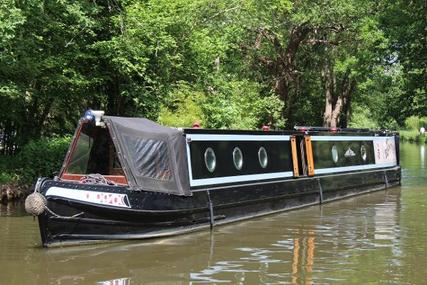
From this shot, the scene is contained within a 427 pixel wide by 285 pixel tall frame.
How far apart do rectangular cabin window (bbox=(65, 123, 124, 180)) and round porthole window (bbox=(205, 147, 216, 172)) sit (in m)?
1.70

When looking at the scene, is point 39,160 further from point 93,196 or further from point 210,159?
point 93,196

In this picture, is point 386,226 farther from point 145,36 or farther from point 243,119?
point 243,119

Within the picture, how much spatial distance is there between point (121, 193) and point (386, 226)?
525 centimetres

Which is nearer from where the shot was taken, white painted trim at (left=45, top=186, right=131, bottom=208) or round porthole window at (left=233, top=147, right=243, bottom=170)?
white painted trim at (left=45, top=186, right=131, bottom=208)

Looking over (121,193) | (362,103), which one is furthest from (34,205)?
(362,103)

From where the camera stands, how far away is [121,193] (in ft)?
31.2

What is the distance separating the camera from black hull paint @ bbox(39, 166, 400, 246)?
9188 millimetres

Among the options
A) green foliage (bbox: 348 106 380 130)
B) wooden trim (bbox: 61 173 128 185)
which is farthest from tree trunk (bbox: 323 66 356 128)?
wooden trim (bbox: 61 173 128 185)

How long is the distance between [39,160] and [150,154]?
6.22 metres

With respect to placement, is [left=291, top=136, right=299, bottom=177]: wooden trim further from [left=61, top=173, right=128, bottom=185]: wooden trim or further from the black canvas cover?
[left=61, top=173, right=128, bottom=185]: wooden trim

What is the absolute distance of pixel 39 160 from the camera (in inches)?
609

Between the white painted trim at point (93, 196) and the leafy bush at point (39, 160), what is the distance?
620cm

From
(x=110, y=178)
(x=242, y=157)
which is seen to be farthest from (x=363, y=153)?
(x=110, y=178)

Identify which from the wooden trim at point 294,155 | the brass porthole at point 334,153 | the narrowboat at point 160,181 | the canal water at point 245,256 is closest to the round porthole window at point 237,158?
the narrowboat at point 160,181
